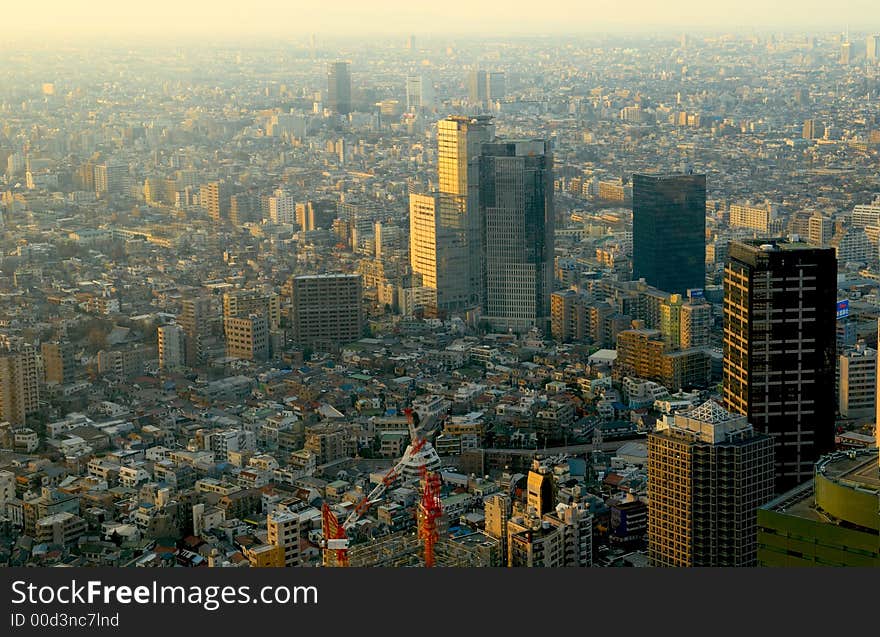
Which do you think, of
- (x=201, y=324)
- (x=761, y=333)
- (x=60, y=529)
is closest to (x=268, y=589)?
(x=60, y=529)

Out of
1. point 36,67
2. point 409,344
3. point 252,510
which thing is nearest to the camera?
point 252,510

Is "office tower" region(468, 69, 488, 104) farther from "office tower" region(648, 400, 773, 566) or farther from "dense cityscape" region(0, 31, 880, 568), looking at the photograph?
"office tower" region(648, 400, 773, 566)

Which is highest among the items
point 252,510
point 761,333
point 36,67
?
point 36,67

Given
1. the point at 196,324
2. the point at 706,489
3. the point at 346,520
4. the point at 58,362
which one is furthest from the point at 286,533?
the point at 196,324

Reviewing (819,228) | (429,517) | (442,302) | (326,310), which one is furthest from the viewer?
(819,228)

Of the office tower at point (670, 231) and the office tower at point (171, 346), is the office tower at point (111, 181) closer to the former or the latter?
the office tower at point (171, 346)

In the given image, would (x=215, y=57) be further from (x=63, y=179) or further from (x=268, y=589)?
(x=268, y=589)

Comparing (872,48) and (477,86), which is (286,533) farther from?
(477,86)
